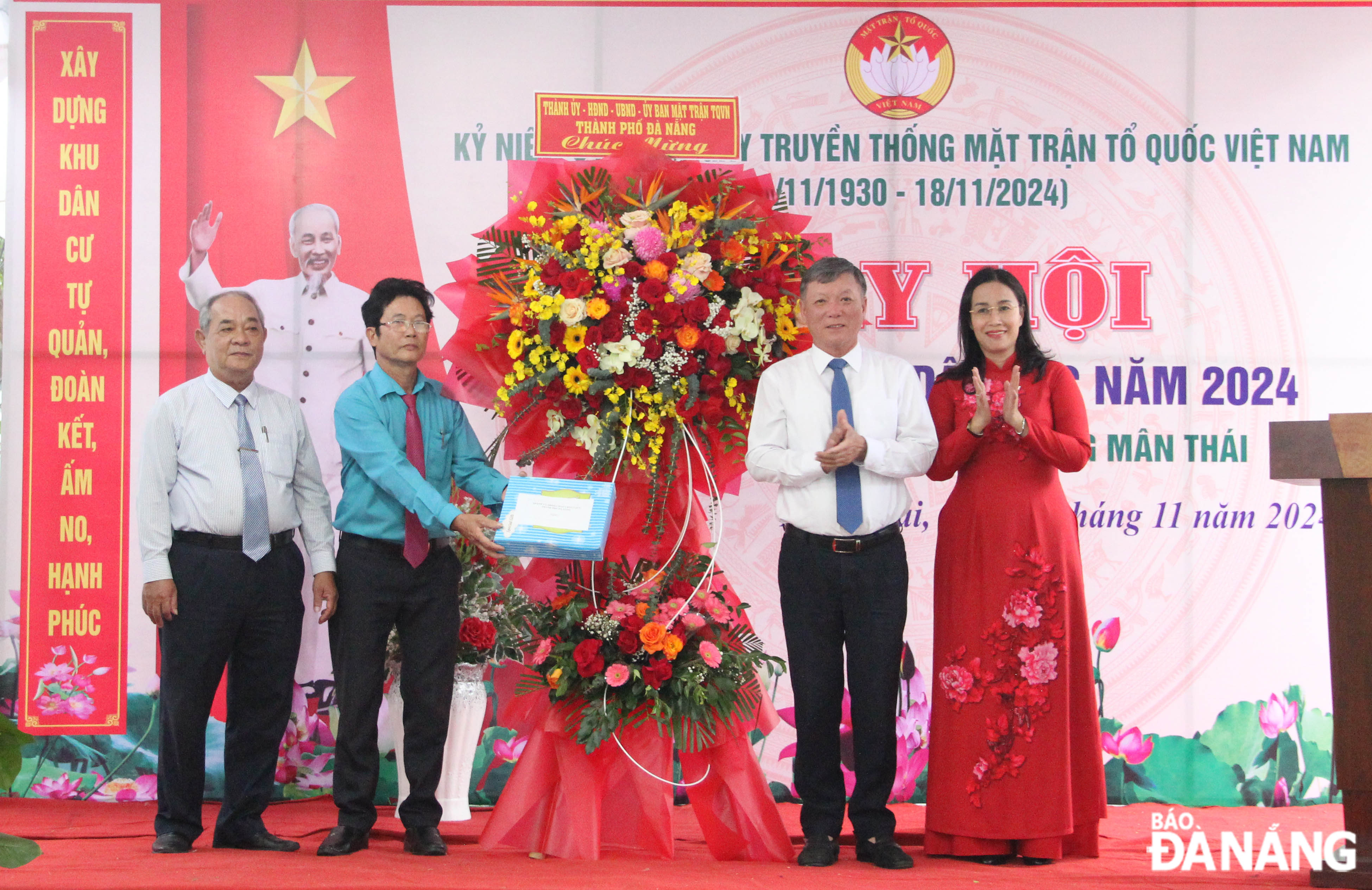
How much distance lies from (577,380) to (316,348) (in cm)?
151

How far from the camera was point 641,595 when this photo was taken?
2.92 m

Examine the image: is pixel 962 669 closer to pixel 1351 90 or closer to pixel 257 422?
pixel 257 422

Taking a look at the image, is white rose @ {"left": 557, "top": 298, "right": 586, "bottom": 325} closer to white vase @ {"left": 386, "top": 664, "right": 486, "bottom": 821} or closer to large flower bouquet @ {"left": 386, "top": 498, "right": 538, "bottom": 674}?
large flower bouquet @ {"left": 386, "top": 498, "right": 538, "bottom": 674}

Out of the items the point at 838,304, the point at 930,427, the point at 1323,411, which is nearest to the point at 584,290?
the point at 838,304

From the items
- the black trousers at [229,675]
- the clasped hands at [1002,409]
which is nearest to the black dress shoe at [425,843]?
the black trousers at [229,675]

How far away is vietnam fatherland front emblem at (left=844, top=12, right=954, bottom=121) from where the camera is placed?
3.96 m

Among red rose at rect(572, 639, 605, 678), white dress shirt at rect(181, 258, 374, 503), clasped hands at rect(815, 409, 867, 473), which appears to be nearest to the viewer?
clasped hands at rect(815, 409, 867, 473)

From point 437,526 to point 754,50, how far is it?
220 centimetres

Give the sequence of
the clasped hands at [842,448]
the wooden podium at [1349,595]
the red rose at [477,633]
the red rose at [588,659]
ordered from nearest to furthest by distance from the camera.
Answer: the wooden podium at [1349,595] < the clasped hands at [842,448] < the red rose at [588,659] < the red rose at [477,633]

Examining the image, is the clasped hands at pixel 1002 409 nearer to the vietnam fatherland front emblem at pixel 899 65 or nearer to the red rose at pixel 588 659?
the red rose at pixel 588 659

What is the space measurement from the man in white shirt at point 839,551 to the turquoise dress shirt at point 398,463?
2.72ft

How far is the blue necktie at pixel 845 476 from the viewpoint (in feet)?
9.06

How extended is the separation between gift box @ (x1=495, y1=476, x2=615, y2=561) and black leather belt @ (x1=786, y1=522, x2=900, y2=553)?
1.72 ft

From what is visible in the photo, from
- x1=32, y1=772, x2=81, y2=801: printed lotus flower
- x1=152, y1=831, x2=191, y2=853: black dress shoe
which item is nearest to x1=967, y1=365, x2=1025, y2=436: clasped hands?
x1=152, y1=831, x2=191, y2=853: black dress shoe
